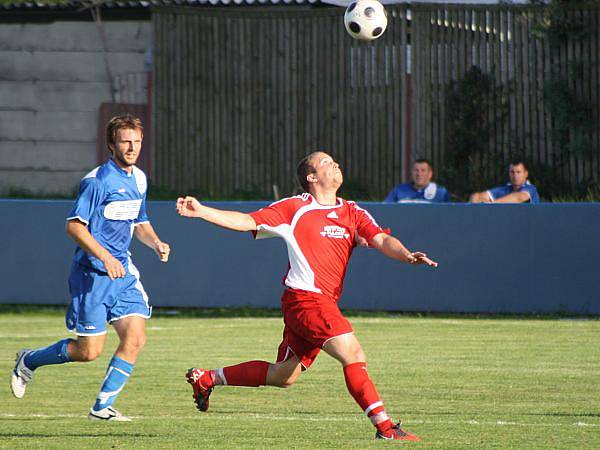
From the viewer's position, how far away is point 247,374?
889cm

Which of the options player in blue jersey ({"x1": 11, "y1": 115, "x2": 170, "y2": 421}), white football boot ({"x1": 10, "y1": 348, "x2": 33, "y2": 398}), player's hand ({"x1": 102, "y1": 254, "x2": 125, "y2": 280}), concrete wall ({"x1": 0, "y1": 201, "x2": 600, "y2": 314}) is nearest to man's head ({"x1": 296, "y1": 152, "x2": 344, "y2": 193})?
player in blue jersey ({"x1": 11, "y1": 115, "x2": 170, "y2": 421})

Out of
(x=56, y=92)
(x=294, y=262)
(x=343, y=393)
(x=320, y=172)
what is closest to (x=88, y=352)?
(x=294, y=262)

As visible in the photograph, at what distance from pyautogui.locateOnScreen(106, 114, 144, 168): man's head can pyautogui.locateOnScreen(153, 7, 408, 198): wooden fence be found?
1256cm

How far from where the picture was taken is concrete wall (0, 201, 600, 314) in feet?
54.2

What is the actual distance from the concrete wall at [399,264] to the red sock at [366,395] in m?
8.96

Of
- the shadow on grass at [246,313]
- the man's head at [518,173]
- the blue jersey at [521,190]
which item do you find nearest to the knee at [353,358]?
the shadow on grass at [246,313]

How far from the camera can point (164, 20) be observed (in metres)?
23.8

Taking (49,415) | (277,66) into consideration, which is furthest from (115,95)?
(49,415)

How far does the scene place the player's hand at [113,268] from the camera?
8693 millimetres

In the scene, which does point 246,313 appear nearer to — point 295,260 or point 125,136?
point 125,136

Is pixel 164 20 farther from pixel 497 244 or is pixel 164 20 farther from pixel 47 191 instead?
pixel 497 244

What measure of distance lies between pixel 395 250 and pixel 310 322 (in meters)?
0.74

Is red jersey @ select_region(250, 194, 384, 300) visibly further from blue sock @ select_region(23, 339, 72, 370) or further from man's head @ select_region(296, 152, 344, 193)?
blue sock @ select_region(23, 339, 72, 370)

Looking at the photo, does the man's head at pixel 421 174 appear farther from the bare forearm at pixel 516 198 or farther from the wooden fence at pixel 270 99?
the wooden fence at pixel 270 99
